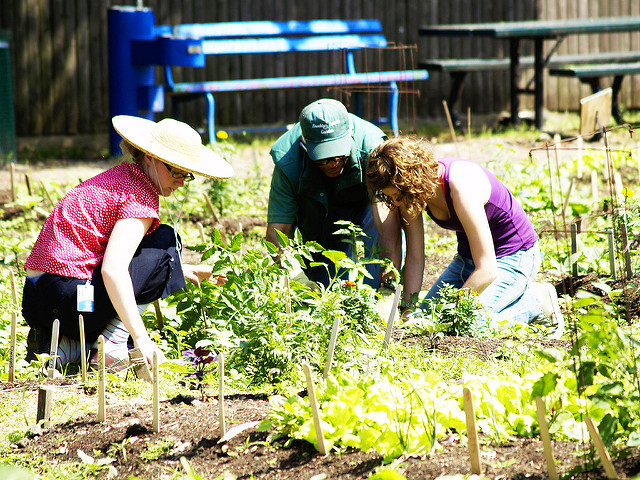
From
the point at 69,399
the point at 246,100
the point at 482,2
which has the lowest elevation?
the point at 69,399

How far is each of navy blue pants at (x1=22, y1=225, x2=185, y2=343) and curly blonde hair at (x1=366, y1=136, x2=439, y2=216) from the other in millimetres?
882

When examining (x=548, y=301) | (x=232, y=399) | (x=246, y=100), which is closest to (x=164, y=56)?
(x=246, y=100)

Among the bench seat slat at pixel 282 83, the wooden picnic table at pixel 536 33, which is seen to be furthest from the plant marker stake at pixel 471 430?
the wooden picnic table at pixel 536 33

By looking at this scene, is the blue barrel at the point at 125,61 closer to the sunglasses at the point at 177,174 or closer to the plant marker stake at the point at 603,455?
the sunglasses at the point at 177,174

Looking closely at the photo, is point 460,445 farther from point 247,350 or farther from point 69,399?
point 69,399

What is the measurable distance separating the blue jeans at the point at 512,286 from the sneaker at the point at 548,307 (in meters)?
0.03

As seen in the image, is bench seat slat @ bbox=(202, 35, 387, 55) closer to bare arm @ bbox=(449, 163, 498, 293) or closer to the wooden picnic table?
the wooden picnic table

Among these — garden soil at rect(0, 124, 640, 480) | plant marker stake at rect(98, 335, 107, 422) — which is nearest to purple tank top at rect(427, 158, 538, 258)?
garden soil at rect(0, 124, 640, 480)

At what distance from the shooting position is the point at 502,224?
3508 millimetres

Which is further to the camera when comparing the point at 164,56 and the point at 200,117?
the point at 200,117

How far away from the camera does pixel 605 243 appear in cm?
448

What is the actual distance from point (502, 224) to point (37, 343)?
203 cm

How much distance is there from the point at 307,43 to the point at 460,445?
666cm

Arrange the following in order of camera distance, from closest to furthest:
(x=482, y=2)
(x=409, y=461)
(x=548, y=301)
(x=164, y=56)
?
(x=409, y=461) < (x=548, y=301) < (x=164, y=56) < (x=482, y=2)
